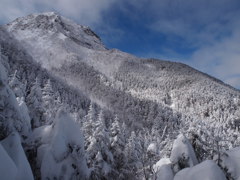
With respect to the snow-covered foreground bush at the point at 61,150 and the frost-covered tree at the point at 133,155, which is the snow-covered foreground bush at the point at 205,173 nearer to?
the snow-covered foreground bush at the point at 61,150

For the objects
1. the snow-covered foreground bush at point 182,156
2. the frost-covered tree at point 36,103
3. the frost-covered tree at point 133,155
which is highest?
the frost-covered tree at point 36,103

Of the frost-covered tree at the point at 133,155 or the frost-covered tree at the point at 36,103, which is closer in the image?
the frost-covered tree at the point at 36,103

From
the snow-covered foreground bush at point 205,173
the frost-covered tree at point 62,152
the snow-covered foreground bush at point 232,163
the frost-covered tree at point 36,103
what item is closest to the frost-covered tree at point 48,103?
the frost-covered tree at point 36,103

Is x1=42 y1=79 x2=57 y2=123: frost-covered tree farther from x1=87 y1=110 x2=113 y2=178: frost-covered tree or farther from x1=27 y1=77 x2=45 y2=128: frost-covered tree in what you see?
x1=87 y1=110 x2=113 y2=178: frost-covered tree

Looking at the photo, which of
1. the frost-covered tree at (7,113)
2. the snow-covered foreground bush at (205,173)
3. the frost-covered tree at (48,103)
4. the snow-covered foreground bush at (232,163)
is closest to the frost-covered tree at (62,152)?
the frost-covered tree at (7,113)

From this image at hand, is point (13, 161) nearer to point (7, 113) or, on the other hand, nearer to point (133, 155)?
point (7, 113)

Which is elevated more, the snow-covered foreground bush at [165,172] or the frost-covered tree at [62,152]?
the frost-covered tree at [62,152]

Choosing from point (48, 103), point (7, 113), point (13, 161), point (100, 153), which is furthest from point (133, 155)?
point (13, 161)

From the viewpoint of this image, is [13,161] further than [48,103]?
No

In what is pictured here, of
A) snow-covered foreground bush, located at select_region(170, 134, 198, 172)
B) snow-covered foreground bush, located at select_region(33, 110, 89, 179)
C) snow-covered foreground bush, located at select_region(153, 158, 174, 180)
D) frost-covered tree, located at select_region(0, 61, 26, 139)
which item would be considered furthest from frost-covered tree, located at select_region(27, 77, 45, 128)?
snow-covered foreground bush, located at select_region(170, 134, 198, 172)

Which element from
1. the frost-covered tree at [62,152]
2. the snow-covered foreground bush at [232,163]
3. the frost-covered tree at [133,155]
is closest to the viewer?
the snow-covered foreground bush at [232,163]

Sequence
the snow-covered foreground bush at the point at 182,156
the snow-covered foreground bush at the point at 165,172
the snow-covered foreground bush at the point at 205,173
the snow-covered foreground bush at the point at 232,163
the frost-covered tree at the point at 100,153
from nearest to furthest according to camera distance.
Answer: the snow-covered foreground bush at the point at 205,173
the snow-covered foreground bush at the point at 232,163
the snow-covered foreground bush at the point at 165,172
the snow-covered foreground bush at the point at 182,156
the frost-covered tree at the point at 100,153

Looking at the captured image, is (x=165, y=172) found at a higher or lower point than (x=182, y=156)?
lower

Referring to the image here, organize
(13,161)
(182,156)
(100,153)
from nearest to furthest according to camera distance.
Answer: (13,161), (182,156), (100,153)
